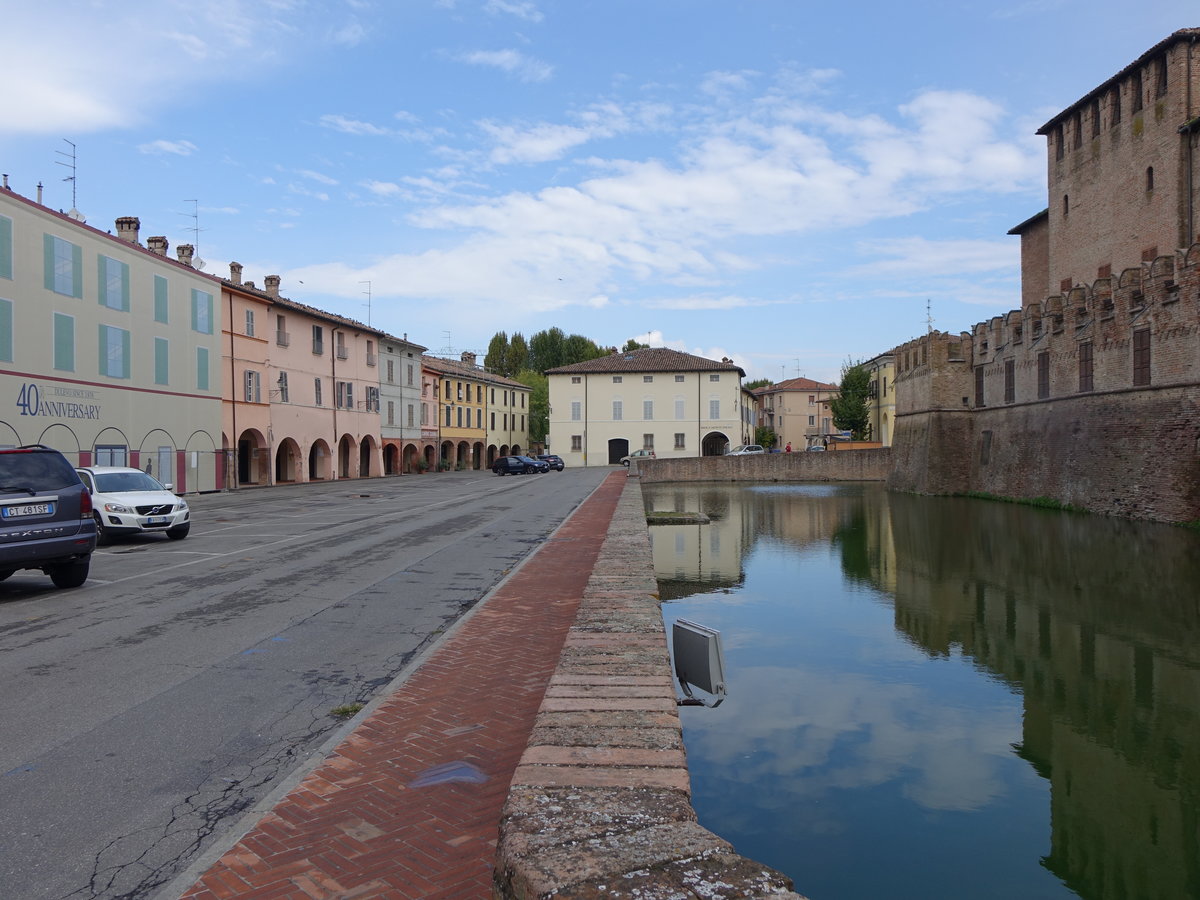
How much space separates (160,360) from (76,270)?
525cm

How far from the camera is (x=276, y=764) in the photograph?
4578 millimetres

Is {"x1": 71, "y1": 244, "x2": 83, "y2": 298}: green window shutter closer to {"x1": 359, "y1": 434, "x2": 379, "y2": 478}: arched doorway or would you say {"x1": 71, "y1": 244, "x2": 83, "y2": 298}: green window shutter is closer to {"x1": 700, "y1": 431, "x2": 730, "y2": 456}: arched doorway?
{"x1": 359, "y1": 434, "x2": 379, "y2": 478}: arched doorway

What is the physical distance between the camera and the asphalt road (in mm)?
3736

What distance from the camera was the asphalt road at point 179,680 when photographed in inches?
147

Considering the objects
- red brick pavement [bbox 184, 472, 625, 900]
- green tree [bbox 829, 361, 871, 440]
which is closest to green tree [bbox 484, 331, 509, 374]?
green tree [bbox 829, 361, 871, 440]

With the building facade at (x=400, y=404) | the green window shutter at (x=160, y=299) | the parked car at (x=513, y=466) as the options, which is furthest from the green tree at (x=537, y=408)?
the green window shutter at (x=160, y=299)

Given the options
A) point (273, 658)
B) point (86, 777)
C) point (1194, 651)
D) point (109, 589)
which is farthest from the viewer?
point (109, 589)

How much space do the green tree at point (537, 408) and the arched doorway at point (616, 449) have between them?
71.9 ft

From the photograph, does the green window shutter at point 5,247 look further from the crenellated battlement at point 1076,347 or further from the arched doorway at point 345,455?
the crenellated battlement at point 1076,347

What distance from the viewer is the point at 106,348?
94.0 feet

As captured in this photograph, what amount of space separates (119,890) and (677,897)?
243cm

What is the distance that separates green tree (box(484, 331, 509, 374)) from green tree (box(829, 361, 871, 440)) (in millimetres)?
45337

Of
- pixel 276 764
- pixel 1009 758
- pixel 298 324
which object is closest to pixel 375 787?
pixel 276 764

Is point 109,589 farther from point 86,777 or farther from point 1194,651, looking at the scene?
point 1194,651
